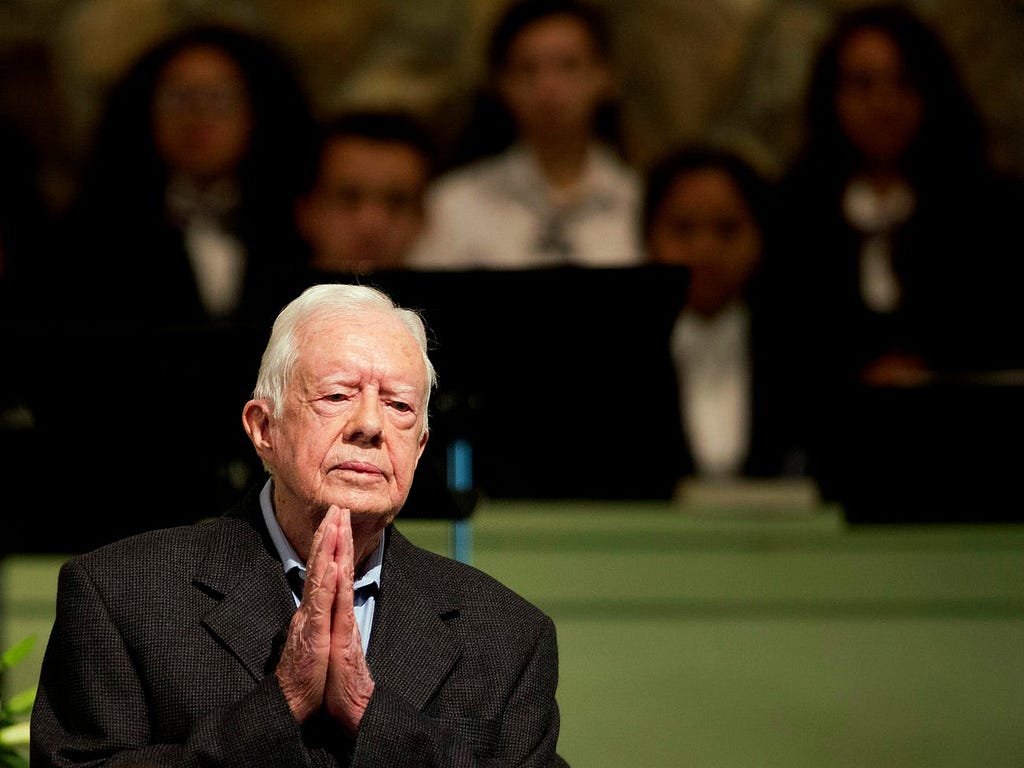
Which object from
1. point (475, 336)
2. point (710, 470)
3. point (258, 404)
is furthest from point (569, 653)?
point (258, 404)

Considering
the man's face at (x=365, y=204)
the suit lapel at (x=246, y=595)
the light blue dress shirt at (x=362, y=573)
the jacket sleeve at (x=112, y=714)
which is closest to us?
the jacket sleeve at (x=112, y=714)

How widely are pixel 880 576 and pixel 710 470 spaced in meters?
0.77

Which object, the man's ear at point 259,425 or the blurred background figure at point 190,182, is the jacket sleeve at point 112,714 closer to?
the man's ear at point 259,425

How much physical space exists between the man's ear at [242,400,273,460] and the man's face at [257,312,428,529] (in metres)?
0.04

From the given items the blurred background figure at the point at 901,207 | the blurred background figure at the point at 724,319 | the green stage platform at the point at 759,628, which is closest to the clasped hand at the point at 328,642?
the green stage platform at the point at 759,628

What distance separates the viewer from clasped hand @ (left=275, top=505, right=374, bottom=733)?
169 cm

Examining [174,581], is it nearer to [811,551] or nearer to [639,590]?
[639,590]

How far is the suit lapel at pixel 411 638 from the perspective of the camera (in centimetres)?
183

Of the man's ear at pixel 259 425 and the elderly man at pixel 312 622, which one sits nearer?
the elderly man at pixel 312 622

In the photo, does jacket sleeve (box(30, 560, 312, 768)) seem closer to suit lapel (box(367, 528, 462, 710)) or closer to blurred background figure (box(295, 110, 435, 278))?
suit lapel (box(367, 528, 462, 710))

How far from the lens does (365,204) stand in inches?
186

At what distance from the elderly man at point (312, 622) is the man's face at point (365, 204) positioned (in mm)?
2724

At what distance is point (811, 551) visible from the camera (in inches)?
154

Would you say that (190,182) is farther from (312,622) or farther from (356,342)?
(312,622)
